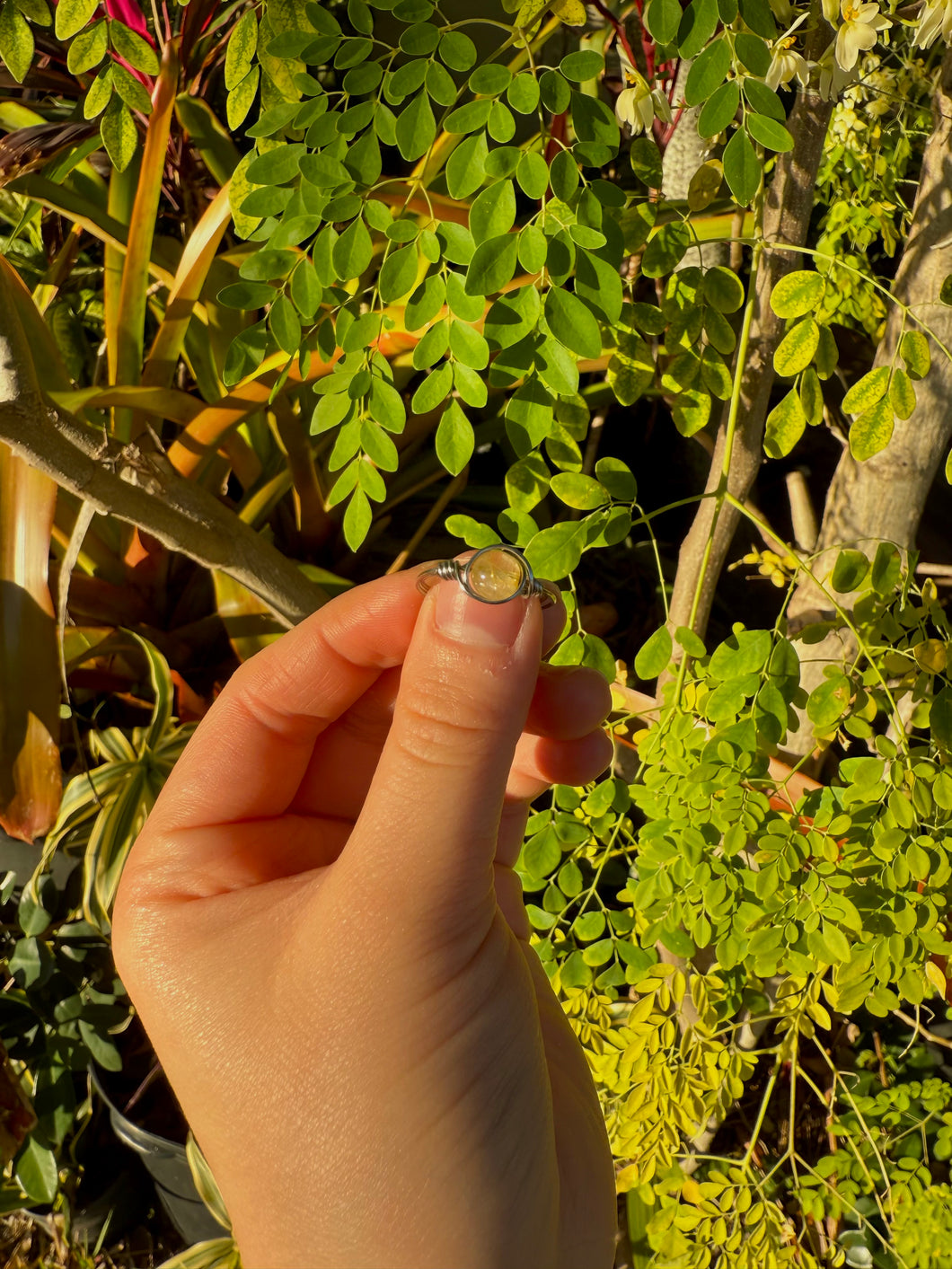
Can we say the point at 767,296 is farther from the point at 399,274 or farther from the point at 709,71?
the point at 399,274

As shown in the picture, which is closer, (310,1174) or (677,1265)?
(310,1174)

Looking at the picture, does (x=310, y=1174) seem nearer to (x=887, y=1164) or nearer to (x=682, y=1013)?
(x=682, y=1013)

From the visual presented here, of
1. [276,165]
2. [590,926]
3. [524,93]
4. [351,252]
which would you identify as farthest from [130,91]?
[590,926]

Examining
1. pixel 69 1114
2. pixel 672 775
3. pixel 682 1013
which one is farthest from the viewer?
pixel 69 1114

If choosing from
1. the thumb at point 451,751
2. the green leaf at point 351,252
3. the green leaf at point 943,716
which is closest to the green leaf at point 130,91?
the green leaf at point 351,252

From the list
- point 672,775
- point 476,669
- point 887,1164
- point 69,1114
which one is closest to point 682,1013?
point 887,1164

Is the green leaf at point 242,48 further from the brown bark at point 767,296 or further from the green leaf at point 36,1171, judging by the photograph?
the green leaf at point 36,1171
